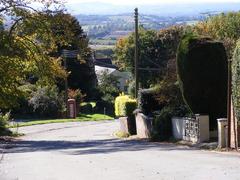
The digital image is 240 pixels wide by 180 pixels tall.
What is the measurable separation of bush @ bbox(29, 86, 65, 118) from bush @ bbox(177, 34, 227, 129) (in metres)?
41.2

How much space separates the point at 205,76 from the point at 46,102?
42.2 metres

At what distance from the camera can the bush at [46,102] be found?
67.1m

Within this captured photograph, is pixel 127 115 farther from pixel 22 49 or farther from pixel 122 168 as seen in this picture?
pixel 122 168

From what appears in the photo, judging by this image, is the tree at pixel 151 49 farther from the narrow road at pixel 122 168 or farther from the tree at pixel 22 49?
the narrow road at pixel 122 168

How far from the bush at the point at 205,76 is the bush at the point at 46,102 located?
41207 mm

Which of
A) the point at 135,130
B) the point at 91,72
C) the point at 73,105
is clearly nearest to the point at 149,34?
the point at 91,72

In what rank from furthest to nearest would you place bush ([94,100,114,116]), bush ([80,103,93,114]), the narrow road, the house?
the house
bush ([94,100,114,116])
bush ([80,103,93,114])
the narrow road

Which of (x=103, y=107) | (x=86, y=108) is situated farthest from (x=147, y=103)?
(x=103, y=107)

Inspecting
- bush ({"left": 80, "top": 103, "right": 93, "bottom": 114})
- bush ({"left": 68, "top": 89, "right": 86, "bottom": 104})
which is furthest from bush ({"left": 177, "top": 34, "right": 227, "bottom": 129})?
bush ({"left": 80, "top": 103, "right": 93, "bottom": 114})

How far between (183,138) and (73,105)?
41445 mm

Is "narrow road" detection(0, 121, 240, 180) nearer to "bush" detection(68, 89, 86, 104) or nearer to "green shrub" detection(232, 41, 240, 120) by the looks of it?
"green shrub" detection(232, 41, 240, 120)

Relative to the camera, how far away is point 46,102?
67.3 meters

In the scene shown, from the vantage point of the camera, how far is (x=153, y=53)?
8331 cm

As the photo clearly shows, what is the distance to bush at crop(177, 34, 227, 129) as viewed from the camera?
87.8ft
